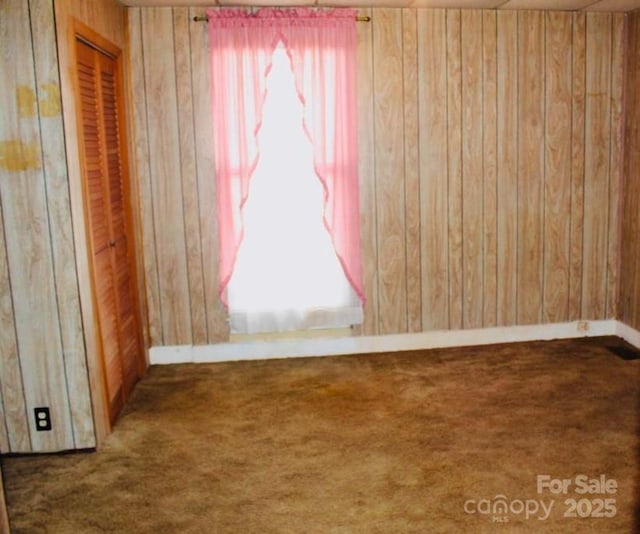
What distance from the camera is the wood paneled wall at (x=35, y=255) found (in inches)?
113

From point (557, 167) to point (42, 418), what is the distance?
364 cm

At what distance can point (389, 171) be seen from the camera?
4.40 m

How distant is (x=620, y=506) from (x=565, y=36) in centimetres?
321

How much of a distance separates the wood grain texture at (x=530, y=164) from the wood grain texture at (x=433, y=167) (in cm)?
55

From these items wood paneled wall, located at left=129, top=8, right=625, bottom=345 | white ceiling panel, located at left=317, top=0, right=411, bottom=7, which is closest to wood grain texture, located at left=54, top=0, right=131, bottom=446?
wood paneled wall, located at left=129, top=8, right=625, bottom=345

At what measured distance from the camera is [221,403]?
3.71 m

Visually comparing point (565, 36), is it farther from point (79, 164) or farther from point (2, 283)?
point (2, 283)

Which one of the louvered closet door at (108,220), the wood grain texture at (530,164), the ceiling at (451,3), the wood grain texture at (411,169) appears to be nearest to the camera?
the louvered closet door at (108,220)

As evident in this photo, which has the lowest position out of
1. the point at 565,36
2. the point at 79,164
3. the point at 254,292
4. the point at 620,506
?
the point at 620,506

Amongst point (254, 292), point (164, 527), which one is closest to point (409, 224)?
point (254, 292)

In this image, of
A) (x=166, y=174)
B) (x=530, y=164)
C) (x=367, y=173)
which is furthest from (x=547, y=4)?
(x=166, y=174)

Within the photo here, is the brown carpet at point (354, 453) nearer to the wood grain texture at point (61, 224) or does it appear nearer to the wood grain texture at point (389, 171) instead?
the wood grain texture at point (61, 224)

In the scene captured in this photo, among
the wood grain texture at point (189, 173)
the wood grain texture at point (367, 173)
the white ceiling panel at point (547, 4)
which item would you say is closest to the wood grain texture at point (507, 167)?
the white ceiling panel at point (547, 4)

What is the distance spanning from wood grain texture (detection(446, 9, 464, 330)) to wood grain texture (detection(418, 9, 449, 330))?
0.10 feet
